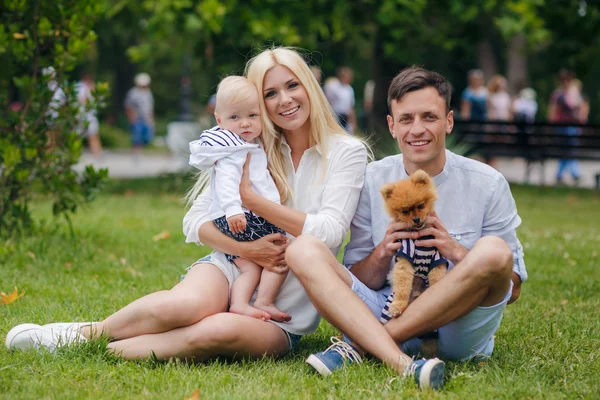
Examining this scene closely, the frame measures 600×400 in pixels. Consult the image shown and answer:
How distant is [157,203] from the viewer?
10.7 metres

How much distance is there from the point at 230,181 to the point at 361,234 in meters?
0.70

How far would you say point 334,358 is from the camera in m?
3.62

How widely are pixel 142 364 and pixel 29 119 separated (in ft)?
11.3

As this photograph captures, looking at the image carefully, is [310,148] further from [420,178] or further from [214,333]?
[214,333]

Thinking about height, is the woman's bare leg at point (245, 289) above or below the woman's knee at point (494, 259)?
below

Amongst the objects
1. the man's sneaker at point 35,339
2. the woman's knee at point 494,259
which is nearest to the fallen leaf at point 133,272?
the man's sneaker at point 35,339

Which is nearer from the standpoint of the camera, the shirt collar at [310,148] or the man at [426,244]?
the man at [426,244]

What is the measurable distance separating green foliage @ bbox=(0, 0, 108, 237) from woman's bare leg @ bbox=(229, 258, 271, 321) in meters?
3.08

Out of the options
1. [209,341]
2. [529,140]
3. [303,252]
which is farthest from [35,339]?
[529,140]

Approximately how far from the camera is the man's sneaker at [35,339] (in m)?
3.81

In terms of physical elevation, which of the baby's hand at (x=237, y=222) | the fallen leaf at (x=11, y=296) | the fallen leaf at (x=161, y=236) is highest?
the baby's hand at (x=237, y=222)

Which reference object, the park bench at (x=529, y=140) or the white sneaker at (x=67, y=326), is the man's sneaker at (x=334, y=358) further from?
the park bench at (x=529, y=140)

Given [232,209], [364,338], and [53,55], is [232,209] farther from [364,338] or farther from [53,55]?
[53,55]

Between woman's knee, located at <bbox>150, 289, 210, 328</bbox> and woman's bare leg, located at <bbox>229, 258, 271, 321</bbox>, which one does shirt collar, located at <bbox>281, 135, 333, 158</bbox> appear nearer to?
woman's bare leg, located at <bbox>229, 258, 271, 321</bbox>
